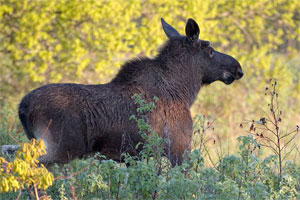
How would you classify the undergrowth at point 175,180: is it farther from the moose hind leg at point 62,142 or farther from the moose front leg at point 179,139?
the moose front leg at point 179,139

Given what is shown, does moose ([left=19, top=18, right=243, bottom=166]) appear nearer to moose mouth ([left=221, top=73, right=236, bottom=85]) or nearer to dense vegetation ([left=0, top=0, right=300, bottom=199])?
moose mouth ([left=221, top=73, right=236, bottom=85])

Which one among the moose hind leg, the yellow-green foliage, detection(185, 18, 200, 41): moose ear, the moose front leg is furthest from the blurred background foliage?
the yellow-green foliage

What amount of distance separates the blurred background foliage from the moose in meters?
4.12

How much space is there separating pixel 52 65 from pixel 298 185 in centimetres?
858

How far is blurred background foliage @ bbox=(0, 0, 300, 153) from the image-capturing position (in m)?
12.1

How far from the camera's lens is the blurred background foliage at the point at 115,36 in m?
12.1

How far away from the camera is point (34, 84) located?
520 inches

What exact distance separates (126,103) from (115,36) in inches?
255

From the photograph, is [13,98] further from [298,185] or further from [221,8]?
[298,185]

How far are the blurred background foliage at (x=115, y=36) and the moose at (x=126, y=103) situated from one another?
4.12m

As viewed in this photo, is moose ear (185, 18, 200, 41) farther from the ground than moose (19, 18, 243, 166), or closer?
farther from the ground

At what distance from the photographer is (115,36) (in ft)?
40.5

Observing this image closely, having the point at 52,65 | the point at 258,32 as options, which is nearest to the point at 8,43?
the point at 52,65

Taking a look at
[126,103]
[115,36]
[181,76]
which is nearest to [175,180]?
[126,103]
